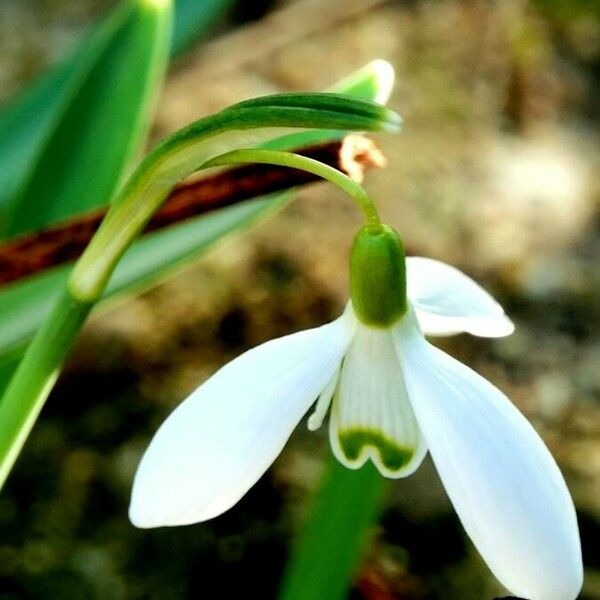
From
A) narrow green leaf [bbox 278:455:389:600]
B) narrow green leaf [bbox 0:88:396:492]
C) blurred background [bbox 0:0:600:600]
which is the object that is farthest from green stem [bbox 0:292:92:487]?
blurred background [bbox 0:0:600:600]

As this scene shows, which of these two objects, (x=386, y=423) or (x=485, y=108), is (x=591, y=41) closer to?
(x=485, y=108)

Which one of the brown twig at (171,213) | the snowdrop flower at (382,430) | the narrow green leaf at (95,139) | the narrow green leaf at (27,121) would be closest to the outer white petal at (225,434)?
the snowdrop flower at (382,430)

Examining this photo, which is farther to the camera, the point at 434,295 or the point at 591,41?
the point at 591,41

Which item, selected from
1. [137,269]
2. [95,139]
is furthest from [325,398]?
[95,139]

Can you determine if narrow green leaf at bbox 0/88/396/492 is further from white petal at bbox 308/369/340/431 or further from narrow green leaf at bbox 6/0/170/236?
narrow green leaf at bbox 6/0/170/236

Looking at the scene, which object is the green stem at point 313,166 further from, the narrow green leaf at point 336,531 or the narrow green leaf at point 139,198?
the narrow green leaf at point 336,531

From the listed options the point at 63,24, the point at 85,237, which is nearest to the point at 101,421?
the point at 85,237

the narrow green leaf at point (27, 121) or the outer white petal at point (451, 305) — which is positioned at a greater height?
the outer white petal at point (451, 305)
